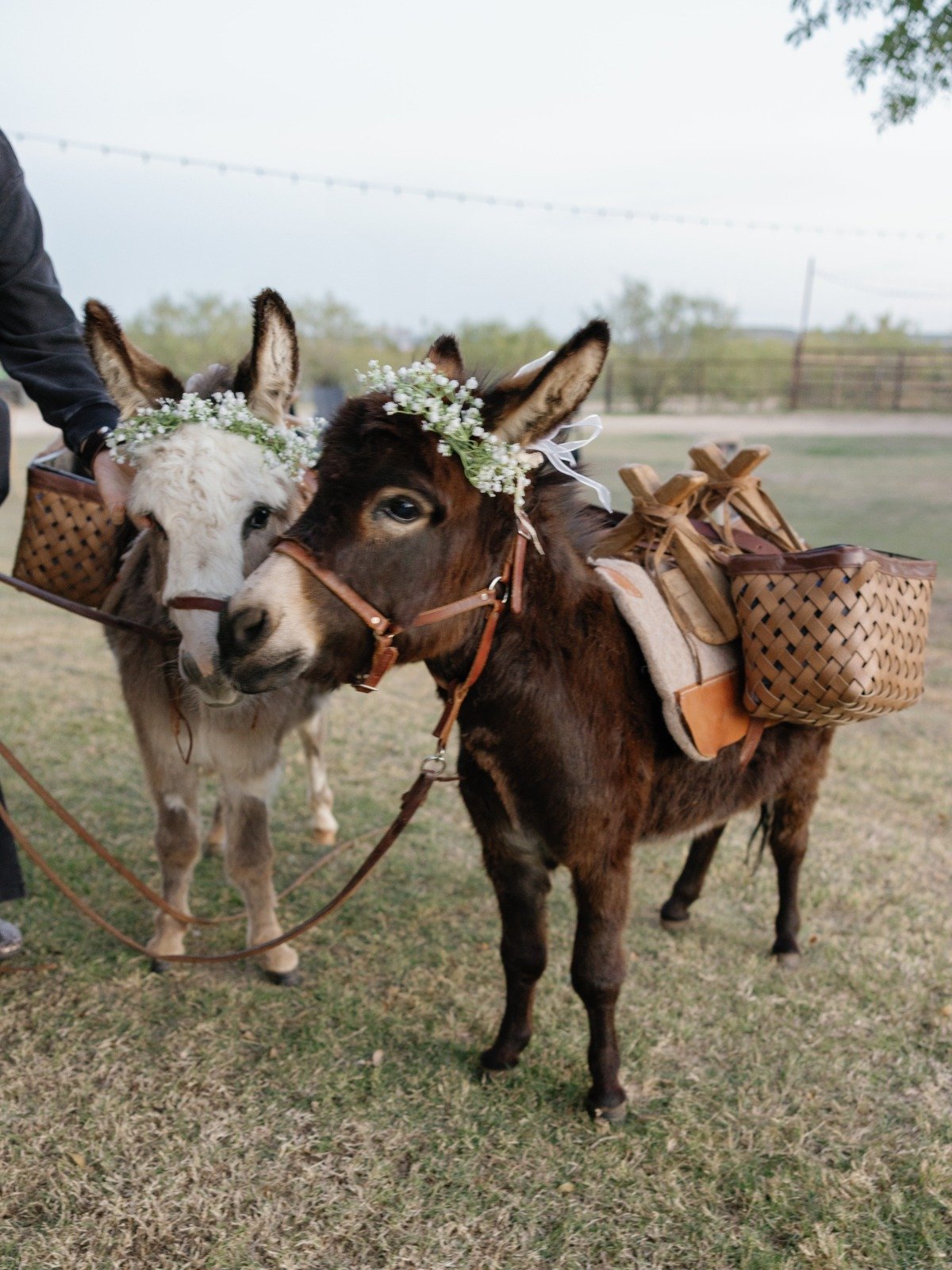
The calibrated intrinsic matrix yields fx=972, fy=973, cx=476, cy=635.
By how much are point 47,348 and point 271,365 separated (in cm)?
88

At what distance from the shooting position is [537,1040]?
3.36 metres

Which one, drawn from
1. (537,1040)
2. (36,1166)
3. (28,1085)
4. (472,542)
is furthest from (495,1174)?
(472,542)

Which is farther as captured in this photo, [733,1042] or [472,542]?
[733,1042]

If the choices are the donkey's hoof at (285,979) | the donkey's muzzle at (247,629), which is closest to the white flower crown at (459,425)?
the donkey's muzzle at (247,629)

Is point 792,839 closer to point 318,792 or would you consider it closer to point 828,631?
point 828,631

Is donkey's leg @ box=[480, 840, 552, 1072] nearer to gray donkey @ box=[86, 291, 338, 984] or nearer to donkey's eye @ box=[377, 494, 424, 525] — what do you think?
gray donkey @ box=[86, 291, 338, 984]

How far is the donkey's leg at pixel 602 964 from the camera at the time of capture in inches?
110

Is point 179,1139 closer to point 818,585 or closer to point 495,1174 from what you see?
point 495,1174

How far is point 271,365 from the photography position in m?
2.88

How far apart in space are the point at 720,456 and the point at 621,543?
83 cm

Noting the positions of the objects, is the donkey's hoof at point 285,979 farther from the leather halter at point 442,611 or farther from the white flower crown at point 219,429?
the white flower crown at point 219,429

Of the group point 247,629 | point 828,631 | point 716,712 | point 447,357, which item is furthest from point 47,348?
point 828,631

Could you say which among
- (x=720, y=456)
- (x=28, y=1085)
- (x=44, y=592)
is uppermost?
(x=720, y=456)

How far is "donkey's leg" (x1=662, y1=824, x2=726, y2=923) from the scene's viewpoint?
13.4ft
